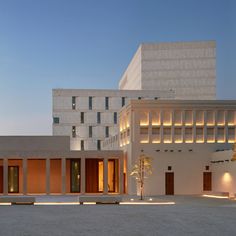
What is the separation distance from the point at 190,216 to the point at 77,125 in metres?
63.9

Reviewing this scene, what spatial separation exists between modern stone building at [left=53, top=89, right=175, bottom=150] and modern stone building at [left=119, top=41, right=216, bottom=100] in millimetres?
23066

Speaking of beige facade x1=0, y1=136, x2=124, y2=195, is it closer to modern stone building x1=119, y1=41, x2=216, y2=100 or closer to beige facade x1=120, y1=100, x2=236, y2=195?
beige facade x1=120, y1=100, x2=236, y2=195

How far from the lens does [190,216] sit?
26906mm

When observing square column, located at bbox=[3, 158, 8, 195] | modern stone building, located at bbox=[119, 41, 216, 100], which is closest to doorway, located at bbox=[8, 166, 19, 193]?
square column, located at bbox=[3, 158, 8, 195]

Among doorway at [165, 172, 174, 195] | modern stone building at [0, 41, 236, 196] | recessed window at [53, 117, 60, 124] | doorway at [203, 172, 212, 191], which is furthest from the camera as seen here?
recessed window at [53, 117, 60, 124]

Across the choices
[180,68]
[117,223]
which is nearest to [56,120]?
[180,68]

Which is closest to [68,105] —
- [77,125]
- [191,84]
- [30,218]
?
[77,125]

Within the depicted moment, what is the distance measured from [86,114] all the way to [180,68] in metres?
33.1

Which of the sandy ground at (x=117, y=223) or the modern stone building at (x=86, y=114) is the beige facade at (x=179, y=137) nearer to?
the sandy ground at (x=117, y=223)

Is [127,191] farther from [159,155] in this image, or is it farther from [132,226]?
[132,226]

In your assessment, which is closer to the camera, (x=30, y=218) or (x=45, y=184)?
(x=30, y=218)

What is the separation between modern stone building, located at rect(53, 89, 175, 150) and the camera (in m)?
89.0

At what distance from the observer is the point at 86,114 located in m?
89.8

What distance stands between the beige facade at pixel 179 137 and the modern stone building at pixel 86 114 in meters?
36.9
